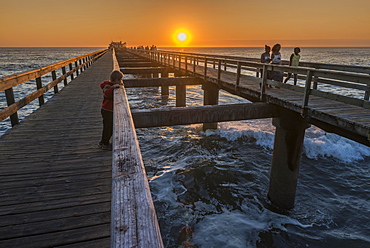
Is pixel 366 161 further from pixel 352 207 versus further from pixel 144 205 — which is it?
pixel 144 205

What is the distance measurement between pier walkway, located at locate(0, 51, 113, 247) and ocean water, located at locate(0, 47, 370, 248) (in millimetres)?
3251

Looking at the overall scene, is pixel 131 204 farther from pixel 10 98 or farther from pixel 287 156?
pixel 287 156

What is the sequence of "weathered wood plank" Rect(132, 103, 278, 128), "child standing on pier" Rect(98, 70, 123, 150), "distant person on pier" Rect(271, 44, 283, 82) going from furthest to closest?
"distant person on pier" Rect(271, 44, 283, 82)
"weathered wood plank" Rect(132, 103, 278, 128)
"child standing on pier" Rect(98, 70, 123, 150)

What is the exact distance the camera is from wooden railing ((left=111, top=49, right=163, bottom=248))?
1.00 meters

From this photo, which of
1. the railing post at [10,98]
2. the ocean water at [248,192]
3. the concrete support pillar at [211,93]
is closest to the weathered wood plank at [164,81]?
the concrete support pillar at [211,93]

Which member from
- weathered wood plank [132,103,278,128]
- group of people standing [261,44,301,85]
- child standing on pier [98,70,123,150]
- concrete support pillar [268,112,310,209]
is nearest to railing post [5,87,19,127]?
child standing on pier [98,70,123,150]

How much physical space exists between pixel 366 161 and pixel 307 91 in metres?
8.04

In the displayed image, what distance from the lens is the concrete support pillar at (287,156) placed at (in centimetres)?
655

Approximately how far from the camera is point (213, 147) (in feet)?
40.1

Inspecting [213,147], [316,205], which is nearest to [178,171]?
[213,147]

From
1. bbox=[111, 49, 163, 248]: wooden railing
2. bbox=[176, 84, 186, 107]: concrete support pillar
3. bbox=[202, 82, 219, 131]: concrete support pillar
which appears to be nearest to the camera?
bbox=[111, 49, 163, 248]: wooden railing

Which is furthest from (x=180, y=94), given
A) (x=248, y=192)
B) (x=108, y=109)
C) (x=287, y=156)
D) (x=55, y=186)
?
(x=55, y=186)

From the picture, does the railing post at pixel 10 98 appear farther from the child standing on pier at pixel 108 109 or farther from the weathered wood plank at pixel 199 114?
the weathered wood plank at pixel 199 114

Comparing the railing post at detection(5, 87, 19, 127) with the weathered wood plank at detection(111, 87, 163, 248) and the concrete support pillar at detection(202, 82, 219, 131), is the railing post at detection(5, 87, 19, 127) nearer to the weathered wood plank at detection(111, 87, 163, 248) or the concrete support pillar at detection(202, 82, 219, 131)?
the weathered wood plank at detection(111, 87, 163, 248)
